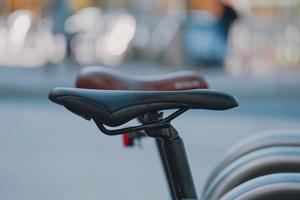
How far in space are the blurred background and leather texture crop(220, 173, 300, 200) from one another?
3.33m

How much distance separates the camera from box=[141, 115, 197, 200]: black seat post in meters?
2.12

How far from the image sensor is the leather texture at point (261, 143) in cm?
269

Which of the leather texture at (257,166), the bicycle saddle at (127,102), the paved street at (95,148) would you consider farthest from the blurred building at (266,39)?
the bicycle saddle at (127,102)

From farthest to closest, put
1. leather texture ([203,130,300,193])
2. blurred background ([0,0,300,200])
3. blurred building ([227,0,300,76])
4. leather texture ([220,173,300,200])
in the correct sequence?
blurred building ([227,0,300,76]) → blurred background ([0,0,300,200]) → leather texture ([203,130,300,193]) → leather texture ([220,173,300,200])

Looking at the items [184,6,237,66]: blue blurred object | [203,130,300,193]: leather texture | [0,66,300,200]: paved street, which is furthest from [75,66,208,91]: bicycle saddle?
[184,6,237,66]: blue blurred object

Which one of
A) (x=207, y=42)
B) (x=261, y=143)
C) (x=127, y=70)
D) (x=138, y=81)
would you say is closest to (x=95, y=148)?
(x=138, y=81)

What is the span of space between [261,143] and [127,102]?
862mm

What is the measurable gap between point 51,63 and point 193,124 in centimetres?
555

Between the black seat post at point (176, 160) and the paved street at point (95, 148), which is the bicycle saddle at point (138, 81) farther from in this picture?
the paved street at point (95, 148)

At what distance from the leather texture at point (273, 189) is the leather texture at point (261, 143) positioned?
0.61 m

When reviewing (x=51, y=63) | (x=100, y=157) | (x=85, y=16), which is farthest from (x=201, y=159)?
(x=85, y=16)

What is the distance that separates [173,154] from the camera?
84.2 inches

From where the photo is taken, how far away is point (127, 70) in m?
14.4

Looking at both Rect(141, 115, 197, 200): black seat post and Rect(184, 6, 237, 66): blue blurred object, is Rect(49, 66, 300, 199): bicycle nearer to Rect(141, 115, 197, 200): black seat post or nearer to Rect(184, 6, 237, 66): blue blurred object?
Rect(141, 115, 197, 200): black seat post
